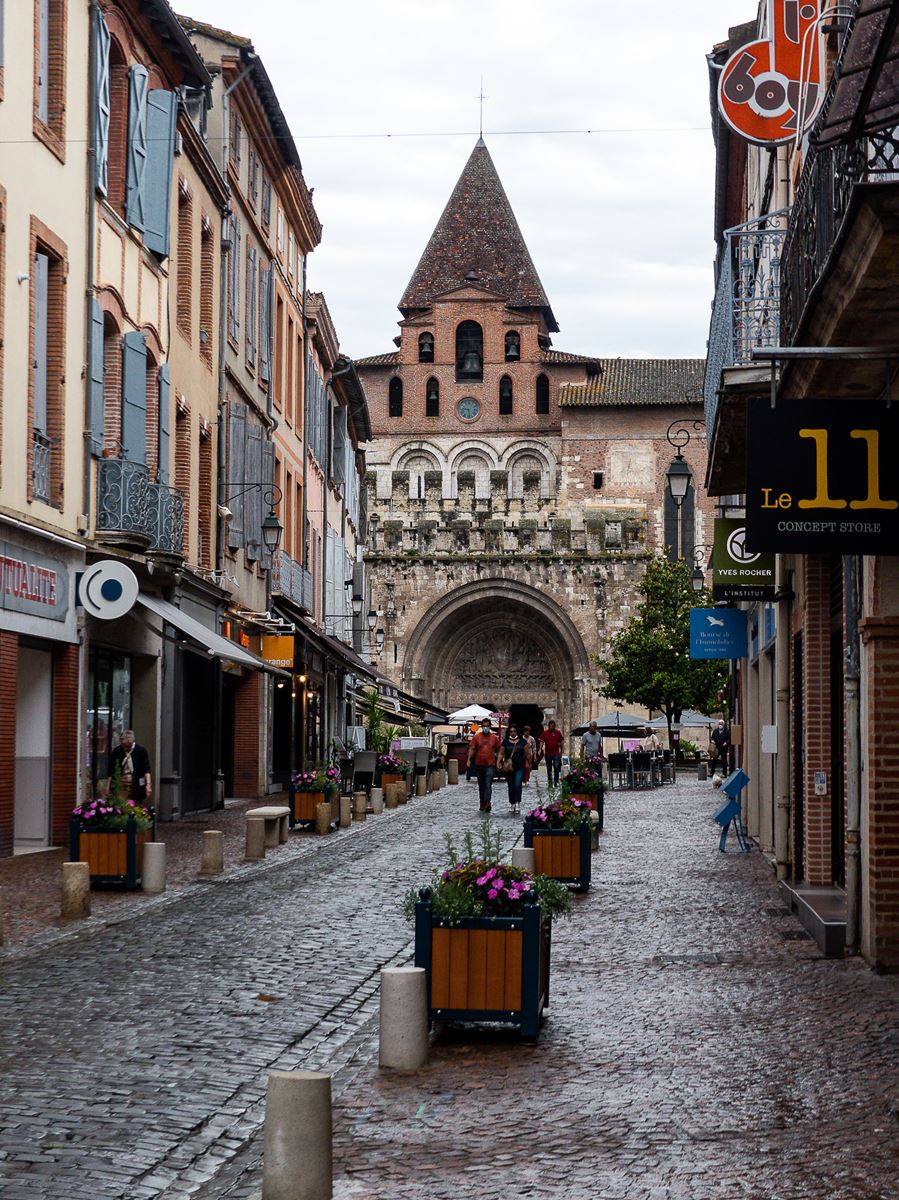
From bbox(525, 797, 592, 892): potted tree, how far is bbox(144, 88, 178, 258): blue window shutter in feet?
37.5

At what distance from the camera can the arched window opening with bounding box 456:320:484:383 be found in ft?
235

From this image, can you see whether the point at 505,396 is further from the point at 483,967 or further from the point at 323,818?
the point at 483,967

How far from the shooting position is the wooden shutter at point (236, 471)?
3097 centimetres

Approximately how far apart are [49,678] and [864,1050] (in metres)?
14.0

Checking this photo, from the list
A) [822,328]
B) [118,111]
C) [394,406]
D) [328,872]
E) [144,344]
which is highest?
[394,406]

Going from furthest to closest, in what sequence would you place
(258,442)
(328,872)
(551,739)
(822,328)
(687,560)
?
(687,560)
(551,739)
(258,442)
(328,872)
(822,328)

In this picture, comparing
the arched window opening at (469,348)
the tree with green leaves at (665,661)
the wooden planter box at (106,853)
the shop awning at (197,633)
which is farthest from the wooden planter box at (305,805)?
the arched window opening at (469,348)

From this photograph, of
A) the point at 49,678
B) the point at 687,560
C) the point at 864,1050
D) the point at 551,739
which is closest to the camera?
the point at 864,1050

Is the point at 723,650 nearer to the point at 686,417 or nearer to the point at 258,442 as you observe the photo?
the point at 258,442

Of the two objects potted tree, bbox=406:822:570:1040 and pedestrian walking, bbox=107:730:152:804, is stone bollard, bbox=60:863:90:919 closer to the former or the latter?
potted tree, bbox=406:822:570:1040

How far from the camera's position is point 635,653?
54.8 m

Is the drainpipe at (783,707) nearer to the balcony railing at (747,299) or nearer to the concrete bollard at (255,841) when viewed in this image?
the balcony railing at (747,299)

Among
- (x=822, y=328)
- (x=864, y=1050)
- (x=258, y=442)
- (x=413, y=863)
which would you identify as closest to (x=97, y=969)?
(x=864, y=1050)

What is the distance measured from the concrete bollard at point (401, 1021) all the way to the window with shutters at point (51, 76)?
14.0 meters
